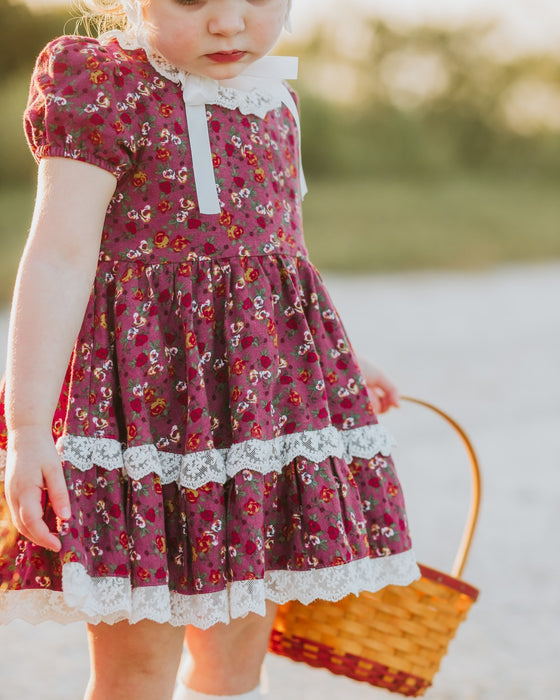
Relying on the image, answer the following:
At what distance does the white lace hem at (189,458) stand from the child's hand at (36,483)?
6cm

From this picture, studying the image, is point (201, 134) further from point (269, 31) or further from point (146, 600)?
point (146, 600)

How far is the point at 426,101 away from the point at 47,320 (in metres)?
12.8

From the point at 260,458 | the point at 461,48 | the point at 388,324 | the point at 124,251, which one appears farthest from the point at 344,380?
the point at 461,48

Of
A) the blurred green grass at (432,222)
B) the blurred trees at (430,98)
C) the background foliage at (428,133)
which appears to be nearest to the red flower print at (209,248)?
the blurred green grass at (432,222)

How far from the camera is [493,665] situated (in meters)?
2.03

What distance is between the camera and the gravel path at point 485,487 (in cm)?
199

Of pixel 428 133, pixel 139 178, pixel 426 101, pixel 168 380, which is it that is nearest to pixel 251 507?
pixel 168 380

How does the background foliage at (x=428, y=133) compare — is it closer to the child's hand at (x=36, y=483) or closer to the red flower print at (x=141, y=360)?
the red flower print at (x=141, y=360)

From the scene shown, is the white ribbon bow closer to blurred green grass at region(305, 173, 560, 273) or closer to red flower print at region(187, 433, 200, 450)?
red flower print at region(187, 433, 200, 450)

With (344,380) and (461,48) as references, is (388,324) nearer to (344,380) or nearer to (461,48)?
(344,380)

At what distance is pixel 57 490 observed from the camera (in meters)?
1.07

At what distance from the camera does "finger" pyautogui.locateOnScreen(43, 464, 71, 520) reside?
3.52 feet

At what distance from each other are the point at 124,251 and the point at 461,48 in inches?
518

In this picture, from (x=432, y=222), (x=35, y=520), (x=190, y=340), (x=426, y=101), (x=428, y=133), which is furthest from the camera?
(x=426, y=101)
